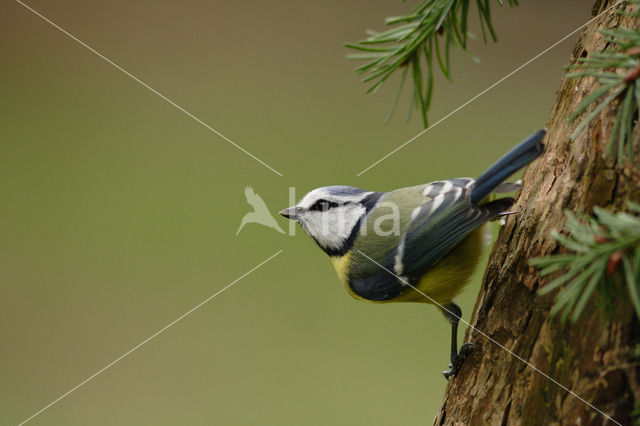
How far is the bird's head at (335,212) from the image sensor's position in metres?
0.92

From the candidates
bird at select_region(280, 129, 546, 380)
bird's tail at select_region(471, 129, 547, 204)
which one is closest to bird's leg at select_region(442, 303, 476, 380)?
bird at select_region(280, 129, 546, 380)

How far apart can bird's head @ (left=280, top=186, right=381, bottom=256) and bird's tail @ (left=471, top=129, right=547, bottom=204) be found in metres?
0.20

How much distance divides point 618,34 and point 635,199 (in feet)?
0.41

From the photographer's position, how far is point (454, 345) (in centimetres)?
76

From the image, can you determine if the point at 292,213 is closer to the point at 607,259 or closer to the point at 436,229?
the point at 436,229

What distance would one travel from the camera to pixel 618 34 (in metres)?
0.40

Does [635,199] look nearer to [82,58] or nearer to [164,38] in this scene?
[164,38]

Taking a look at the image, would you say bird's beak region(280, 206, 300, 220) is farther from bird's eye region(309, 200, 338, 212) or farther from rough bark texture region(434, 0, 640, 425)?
rough bark texture region(434, 0, 640, 425)

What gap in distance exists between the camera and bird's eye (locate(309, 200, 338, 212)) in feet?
3.02

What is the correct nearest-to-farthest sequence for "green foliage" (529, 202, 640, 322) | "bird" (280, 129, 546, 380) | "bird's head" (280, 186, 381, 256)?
"green foliage" (529, 202, 640, 322), "bird" (280, 129, 546, 380), "bird's head" (280, 186, 381, 256)

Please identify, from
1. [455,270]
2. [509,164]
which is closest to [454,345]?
[455,270]

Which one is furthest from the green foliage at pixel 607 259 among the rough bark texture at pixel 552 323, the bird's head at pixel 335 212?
the bird's head at pixel 335 212

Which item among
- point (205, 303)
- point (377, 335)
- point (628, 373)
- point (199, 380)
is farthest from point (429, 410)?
point (628, 373)

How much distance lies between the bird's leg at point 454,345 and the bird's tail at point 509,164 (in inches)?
6.4
